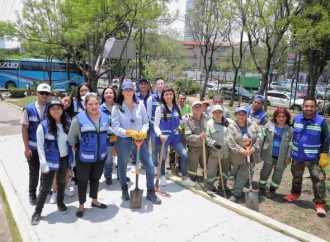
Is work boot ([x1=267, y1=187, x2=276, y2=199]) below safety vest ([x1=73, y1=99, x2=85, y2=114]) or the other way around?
below

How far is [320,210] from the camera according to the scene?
4.86 meters

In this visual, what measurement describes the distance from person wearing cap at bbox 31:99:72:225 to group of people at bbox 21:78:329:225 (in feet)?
0.04

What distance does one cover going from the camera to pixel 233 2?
1514cm

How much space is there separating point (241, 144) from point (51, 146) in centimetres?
278

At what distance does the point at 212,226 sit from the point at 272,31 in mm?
11989

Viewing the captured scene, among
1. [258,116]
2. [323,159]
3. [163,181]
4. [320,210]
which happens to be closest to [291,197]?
[320,210]

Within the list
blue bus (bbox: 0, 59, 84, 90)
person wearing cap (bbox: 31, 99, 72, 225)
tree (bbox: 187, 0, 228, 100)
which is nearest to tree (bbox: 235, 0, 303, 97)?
tree (bbox: 187, 0, 228, 100)

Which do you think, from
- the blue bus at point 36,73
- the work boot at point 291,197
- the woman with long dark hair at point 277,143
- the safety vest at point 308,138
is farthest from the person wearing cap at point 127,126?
the blue bus at point 36,73

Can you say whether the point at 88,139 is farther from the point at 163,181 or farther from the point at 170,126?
the point at 163,181

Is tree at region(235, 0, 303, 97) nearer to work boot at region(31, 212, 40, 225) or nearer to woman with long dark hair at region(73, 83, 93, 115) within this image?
woman with long dark hair at region(73, 83, 93, 115)

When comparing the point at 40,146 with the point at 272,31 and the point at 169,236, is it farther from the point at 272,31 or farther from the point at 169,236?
the point at 272,31

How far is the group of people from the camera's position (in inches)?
163

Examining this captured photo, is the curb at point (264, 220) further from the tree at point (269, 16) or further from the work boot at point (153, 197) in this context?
the tree at point (269, 16)

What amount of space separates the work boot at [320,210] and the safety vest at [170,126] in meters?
2.41
